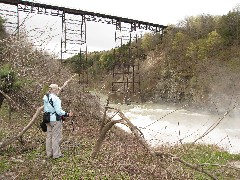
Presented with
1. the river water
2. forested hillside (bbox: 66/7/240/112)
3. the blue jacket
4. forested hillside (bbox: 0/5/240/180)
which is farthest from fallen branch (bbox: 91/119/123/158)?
forested hillside (bbox: 66/7/240/112)

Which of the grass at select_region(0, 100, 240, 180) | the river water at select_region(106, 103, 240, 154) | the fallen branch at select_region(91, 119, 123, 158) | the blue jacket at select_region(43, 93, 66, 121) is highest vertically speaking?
the blue jacket at select_region(43, 93, 66, 121)

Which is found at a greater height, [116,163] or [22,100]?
[22,100]

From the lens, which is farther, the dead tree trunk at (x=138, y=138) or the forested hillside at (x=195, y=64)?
the forested hillside at (x=195, y=64)

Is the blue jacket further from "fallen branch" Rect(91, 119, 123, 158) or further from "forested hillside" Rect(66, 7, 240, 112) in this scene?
"forested hillside" Rect(66, 7, 240, 112)

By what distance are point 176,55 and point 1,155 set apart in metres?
36.2

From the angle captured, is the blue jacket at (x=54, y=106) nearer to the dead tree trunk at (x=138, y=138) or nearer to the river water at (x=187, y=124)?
the dead tree trunk at (x=138, y=138)

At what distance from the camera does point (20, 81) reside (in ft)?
34.8

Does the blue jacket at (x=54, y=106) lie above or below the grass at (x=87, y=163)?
above

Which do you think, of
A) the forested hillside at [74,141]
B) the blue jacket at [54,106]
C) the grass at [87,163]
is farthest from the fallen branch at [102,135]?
the blue jacket at [54,106]

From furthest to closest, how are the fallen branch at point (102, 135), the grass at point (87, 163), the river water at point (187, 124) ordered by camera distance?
the river water at point (187, 124)
the fallen branch at point (102, 135)
the grass at point (87, 163)

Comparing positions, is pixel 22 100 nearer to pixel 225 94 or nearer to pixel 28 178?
pixel 28 178

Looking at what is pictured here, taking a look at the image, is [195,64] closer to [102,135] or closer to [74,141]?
[74,141]

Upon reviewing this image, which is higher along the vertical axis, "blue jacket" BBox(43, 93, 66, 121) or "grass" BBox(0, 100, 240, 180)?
"blue jacket" BBox(43, 93, 66, 121)

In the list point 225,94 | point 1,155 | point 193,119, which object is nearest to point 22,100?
point 1,155
